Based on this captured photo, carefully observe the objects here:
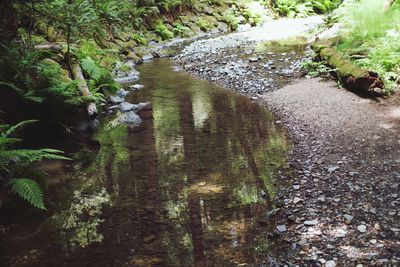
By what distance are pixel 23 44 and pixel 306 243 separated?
627cm

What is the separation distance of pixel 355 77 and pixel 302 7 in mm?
22106

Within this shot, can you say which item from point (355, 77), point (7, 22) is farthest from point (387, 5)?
point (7, 22)

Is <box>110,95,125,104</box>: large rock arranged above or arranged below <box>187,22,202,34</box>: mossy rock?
above

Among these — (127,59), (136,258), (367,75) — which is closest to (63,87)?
(136,258)

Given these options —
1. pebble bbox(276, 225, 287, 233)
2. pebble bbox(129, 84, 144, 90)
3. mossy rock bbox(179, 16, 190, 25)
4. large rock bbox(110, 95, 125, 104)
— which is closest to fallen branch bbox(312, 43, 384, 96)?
pebble bbox(276, 225, 287, 233)

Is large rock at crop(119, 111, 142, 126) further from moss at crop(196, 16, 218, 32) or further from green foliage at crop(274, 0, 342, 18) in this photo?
green foliage at crop(274, 0, 342, 18)

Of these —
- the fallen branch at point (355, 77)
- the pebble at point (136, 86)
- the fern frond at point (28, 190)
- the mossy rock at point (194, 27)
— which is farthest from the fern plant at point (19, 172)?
the mossy rock at point (194, 27)

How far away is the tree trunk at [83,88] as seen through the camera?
7.10 metres

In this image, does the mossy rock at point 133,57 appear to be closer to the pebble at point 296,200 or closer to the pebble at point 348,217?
the pebble at point 296,200

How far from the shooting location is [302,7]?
2759cm

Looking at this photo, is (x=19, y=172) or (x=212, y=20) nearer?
(x=19, y=172)

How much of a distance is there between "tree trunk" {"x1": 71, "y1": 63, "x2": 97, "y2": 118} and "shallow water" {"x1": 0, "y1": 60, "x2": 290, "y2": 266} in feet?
1.40

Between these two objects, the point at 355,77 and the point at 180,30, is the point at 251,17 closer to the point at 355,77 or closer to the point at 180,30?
the point at 180,30

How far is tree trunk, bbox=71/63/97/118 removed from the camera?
710 centimetres
